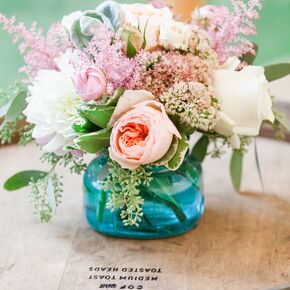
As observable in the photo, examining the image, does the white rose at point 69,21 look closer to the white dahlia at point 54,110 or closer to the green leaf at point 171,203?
the white dahlia at point 54,110

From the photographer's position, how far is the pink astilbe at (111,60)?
1019mm

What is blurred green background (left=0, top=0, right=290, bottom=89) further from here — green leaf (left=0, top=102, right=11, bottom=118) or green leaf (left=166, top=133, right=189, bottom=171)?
green leaf (left=166, top=133, right=189, bottom=171)

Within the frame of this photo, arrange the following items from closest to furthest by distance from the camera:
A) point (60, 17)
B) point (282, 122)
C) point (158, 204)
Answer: point (158, 204)
point (282, 122)
point (60, 17)

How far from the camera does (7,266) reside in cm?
109

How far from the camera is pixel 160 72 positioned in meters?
1.05

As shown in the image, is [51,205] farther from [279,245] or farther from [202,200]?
[279,245]

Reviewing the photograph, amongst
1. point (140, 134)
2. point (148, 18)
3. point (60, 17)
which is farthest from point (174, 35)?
point (60, 17)

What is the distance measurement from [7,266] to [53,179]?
17 centimetres

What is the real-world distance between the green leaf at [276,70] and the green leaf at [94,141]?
328 mm

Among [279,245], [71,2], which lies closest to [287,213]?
[279,245]

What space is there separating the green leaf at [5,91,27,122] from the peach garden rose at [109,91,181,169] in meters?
0.24

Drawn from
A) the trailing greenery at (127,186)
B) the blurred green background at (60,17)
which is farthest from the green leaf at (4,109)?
the blurred green background at (60,17)

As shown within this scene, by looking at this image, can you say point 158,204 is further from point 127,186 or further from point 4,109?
point 4,109

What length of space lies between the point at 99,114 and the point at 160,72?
11 centimetres
